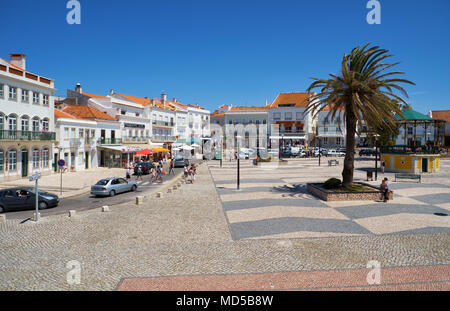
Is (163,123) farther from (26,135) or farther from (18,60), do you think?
(26,135)

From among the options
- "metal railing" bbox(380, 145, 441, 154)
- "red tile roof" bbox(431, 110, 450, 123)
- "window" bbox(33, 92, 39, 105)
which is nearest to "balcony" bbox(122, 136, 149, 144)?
"window" bbox(33, 92, 39, 105)

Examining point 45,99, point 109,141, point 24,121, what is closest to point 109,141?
point 109,141

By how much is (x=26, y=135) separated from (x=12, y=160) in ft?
8.85

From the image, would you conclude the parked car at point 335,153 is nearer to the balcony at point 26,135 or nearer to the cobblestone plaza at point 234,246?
the cobblestone plaza at point 234,246

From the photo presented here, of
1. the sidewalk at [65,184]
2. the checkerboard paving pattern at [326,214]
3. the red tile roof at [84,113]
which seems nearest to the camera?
the checkerboard paving pattern at [326,214]

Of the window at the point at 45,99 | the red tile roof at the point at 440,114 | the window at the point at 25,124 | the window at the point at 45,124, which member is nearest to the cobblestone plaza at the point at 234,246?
the window at the point at 25,124

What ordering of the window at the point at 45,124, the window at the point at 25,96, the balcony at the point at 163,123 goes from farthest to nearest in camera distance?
1. the balcony at the point at 163,123
2. the window at the point at 45,124
3. the window at the point at 25,96

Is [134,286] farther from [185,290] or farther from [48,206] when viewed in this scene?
[48,206]

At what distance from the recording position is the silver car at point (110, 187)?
67.3 ft

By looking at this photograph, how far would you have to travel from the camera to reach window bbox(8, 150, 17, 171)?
1075 inches

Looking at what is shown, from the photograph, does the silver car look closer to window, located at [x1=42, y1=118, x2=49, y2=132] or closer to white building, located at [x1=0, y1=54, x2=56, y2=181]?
white building, located at [x1=0, y1=54, x2=56, y2=181]

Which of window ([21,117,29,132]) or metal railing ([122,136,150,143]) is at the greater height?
window ([21,117,29,132])

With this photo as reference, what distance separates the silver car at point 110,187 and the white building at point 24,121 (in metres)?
12.1
